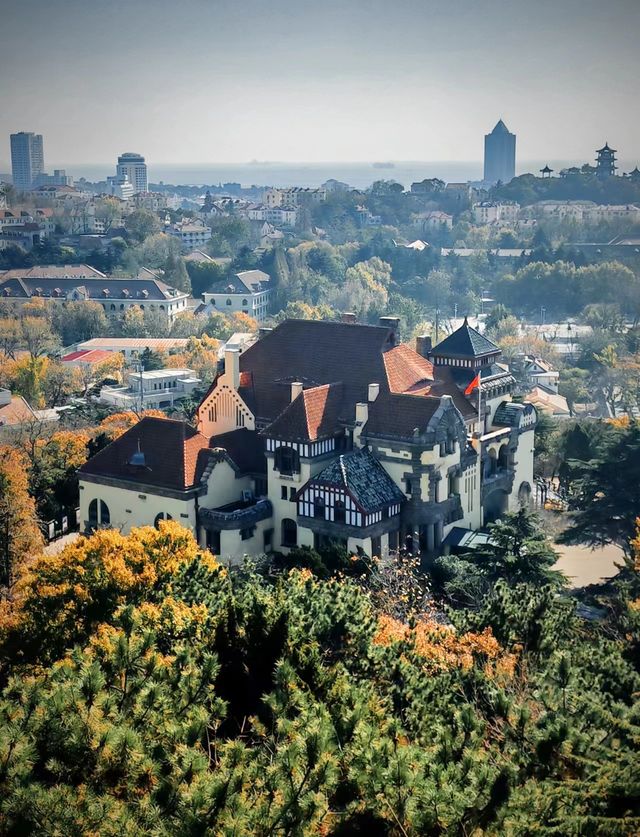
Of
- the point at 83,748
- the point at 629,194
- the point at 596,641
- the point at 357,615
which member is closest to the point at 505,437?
the point at 596,641

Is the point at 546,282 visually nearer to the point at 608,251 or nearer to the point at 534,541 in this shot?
the point at 608,251

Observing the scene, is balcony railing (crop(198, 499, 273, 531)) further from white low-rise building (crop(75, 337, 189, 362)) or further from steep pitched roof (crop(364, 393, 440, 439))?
white low-rise building (crop(75, 337, 189, 362))

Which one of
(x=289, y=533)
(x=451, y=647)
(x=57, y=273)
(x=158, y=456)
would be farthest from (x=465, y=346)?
(x=57, y=273)

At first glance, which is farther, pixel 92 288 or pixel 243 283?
pixel 243 283

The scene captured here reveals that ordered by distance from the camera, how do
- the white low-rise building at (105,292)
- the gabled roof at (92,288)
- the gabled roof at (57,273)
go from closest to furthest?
the white low-rise building at (105,292) → the gabled roof at (92,288) → the gabled roof at (57,273)

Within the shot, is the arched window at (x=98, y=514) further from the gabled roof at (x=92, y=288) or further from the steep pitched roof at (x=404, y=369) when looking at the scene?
the gabled roof at (x=92, y=288)

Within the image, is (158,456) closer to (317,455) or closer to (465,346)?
(317,455)

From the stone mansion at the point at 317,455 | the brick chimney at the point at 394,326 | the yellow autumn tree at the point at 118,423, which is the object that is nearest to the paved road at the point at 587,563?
the stone mansion at the point at 317,455

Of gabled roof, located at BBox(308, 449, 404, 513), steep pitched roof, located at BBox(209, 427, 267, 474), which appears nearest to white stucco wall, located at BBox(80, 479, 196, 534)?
steep pitched roof, located at BBox(209, 427, 267, 474)
